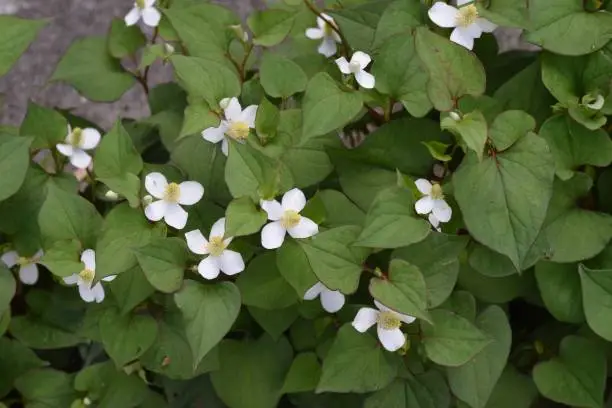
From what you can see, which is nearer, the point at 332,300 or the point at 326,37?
the point at 332,300

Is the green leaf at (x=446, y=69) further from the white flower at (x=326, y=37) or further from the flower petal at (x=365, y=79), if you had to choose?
the white flower at (x=326, y=37)

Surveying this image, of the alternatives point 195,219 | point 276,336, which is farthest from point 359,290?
point 195,219

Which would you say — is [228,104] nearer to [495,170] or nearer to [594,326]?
[495,170]

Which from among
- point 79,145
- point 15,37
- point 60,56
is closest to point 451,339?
point 79,145

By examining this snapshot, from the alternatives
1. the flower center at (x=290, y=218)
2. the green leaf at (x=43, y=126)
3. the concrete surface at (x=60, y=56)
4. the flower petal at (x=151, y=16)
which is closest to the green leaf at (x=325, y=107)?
the flower center at (x=290, y=218)

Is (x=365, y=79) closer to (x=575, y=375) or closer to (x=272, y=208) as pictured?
(x=272, y=208)

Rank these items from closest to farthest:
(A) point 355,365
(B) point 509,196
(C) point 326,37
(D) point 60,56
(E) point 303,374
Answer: (B) point 509,196 → (A) point 355,365 → (E) point 303,374 → (C) point 326,37 → (D) point 60,56

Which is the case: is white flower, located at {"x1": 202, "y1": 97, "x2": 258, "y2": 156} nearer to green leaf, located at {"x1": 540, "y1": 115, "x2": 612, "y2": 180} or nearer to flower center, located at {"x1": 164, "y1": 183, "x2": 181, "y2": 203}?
flower center, located at {"x1": 164, "y1": 183, "x2": 181, "y2": 203}
